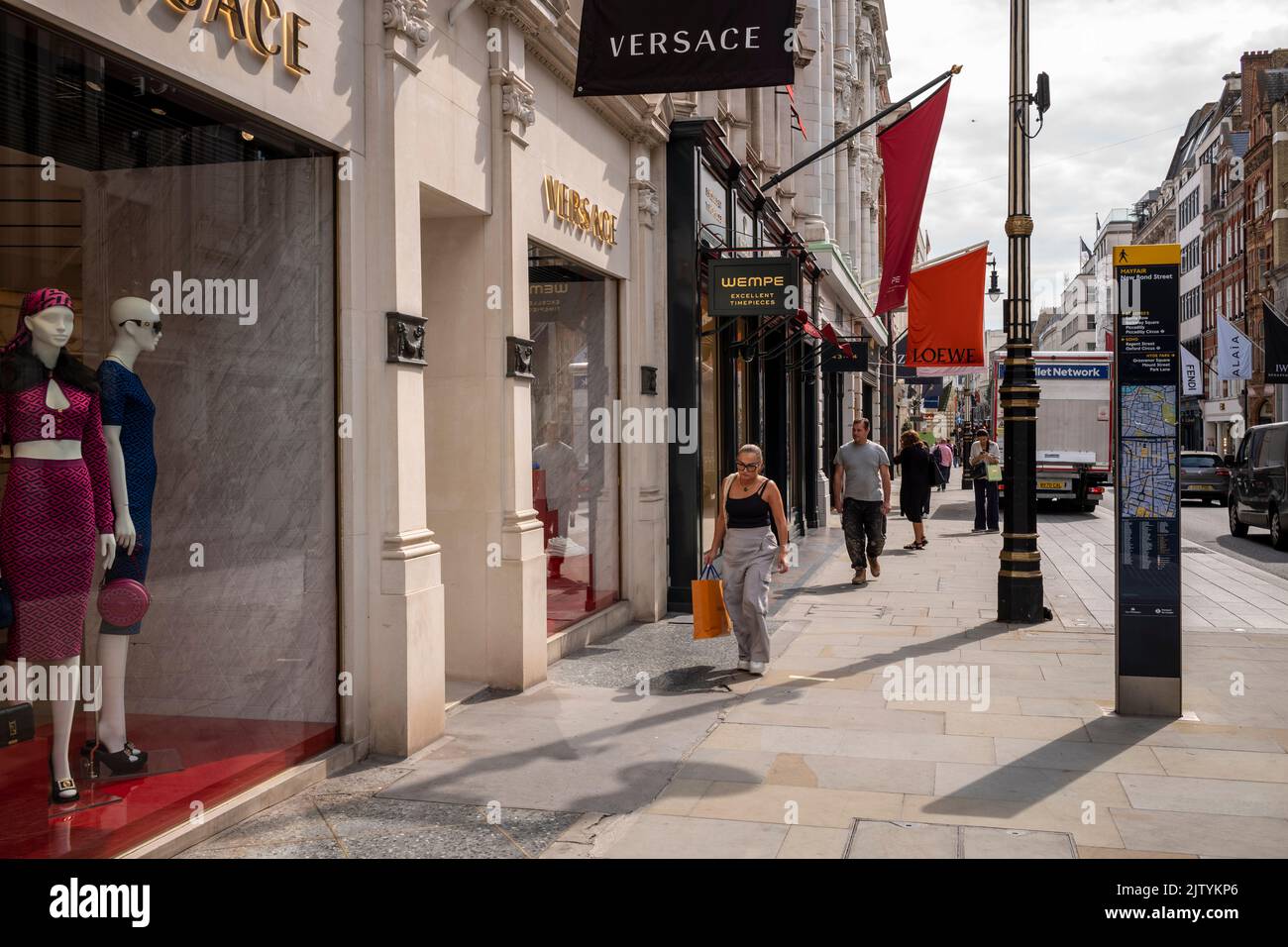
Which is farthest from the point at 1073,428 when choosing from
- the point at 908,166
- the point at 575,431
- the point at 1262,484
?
the point at 575,431

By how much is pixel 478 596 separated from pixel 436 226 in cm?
266

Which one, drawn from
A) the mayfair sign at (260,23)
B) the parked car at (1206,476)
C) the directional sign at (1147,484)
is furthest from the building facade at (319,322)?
the parked car at (1206,476)

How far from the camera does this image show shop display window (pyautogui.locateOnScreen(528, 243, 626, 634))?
1006 centimetres

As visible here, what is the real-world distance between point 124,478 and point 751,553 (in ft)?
16.2

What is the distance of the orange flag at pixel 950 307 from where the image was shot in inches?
651

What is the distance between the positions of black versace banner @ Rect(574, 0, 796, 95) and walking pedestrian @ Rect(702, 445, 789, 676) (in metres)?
2.77

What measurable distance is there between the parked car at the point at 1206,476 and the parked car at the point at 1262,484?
10.5 m

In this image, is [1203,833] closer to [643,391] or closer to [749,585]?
[749,585]

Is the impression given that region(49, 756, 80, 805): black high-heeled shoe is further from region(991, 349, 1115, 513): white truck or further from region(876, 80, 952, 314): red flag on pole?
region(991, 349, 1115, 513): white truck

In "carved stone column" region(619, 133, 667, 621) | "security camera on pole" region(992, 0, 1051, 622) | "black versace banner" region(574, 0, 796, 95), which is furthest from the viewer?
"carved stone column" region(619, 133, 667, 621)

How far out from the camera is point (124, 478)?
509cm

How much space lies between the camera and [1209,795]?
5.59 m

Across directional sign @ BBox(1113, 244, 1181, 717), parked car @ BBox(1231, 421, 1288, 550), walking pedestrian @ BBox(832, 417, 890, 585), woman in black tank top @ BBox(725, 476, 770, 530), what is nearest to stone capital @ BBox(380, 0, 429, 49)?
woman in black tank top @ BBox(725, 476, 770, 530)
